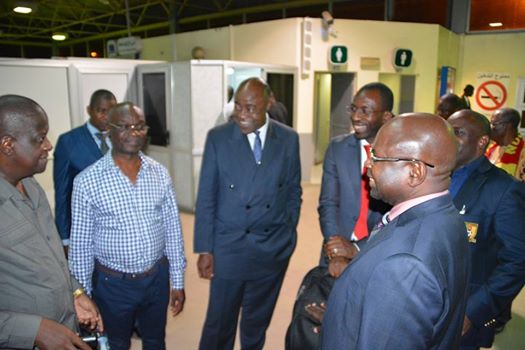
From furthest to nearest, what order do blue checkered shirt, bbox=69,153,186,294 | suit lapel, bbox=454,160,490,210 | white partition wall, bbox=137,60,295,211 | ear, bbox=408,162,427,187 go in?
white partition wall, bbox=137,60,295,211 → blue checkered shirt, bbox=69,153,186,294 → suit lapel, bbox=454,160,490,210 → ear, bbox=408,162,427,187

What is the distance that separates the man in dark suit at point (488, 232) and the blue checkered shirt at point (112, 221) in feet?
5.14

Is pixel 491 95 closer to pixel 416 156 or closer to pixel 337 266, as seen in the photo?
pixel 337 266

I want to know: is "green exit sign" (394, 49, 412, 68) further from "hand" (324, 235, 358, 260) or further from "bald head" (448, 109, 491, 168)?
"hand" (324, 235, 358, 260)

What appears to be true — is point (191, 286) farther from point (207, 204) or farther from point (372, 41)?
point (372, 41)

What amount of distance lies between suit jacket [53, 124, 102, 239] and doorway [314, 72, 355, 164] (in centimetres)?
640

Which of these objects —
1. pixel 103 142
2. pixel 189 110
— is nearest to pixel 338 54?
pixel 189 110

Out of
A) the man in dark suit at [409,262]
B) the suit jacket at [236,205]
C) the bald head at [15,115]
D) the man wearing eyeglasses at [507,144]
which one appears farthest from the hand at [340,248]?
the man wearing eyeglasses at [507,144]

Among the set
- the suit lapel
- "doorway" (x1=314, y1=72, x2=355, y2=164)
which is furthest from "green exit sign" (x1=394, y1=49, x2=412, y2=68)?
the suit lapel

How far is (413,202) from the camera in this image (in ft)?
3.87

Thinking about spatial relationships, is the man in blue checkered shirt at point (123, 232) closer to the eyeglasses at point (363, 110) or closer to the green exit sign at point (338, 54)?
the eyeglasses at point (363, 110)

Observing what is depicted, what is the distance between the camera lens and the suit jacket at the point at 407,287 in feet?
3.36

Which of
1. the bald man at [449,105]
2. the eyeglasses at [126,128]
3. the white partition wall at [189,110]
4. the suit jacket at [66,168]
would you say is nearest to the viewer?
the eyeglasses at [126,128]

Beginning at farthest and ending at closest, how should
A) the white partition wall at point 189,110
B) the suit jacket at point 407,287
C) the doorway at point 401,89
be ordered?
the doorway at point 401,89 → the white partition wall at point 189,110 → the suit jacket at point 407,287

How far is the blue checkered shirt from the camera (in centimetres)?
196
